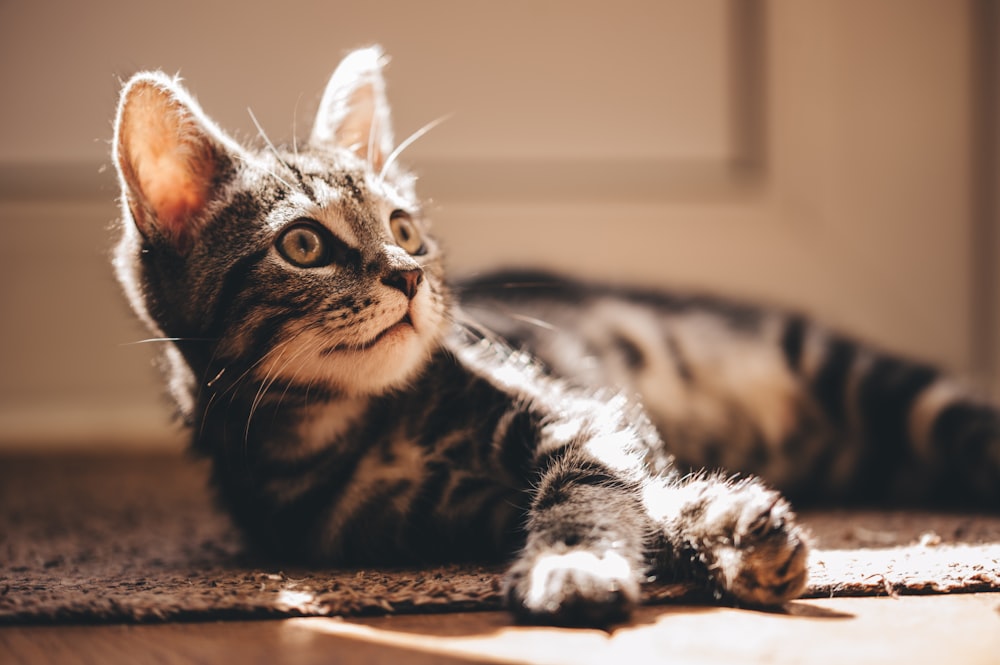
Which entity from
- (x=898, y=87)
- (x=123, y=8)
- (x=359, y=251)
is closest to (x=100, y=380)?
(x=123, y=8)

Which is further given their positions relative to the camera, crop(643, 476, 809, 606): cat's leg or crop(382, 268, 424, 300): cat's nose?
crop(382, 268, 424, 300): cat's nose

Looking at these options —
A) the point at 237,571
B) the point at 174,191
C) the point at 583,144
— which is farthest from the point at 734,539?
the point at 583,144

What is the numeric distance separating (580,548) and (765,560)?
0.52 feet

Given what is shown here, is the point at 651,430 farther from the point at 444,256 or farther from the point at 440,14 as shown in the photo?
the point at 440,14

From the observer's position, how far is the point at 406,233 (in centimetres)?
105

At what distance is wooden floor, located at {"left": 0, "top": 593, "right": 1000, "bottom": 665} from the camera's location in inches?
25.1

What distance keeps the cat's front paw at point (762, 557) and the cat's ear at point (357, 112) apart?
647 mm

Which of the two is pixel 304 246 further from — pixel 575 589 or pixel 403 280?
pixel 575 589

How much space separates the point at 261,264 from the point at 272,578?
32 centimetres

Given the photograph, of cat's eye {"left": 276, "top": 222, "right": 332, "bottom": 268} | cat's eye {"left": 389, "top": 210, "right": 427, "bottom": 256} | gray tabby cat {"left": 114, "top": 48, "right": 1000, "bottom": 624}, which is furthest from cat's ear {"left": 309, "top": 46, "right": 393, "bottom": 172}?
cat's eye {"left": 276, "top": 222, "right": 332, "bottom": 268}

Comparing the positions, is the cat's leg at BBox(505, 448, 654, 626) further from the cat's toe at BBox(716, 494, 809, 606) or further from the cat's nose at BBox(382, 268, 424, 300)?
the cat's nose at BBox(382, 268, 424, 300)

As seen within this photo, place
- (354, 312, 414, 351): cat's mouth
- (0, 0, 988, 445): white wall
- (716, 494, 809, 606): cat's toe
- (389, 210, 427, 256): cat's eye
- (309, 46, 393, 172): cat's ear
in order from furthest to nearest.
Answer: (0, 0, 988, 445): white wall → (309, 46, 393, 172): cat's ear → (389, 210, 427, 256): cat's eye → (354, 312, 414, 351): cat's mouth → (716, 494, 809, 606): cat's toe

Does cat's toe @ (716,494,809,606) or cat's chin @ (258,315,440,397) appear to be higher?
cat's chin @ (258,315,440,397)

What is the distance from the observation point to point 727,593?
0.77 meters
